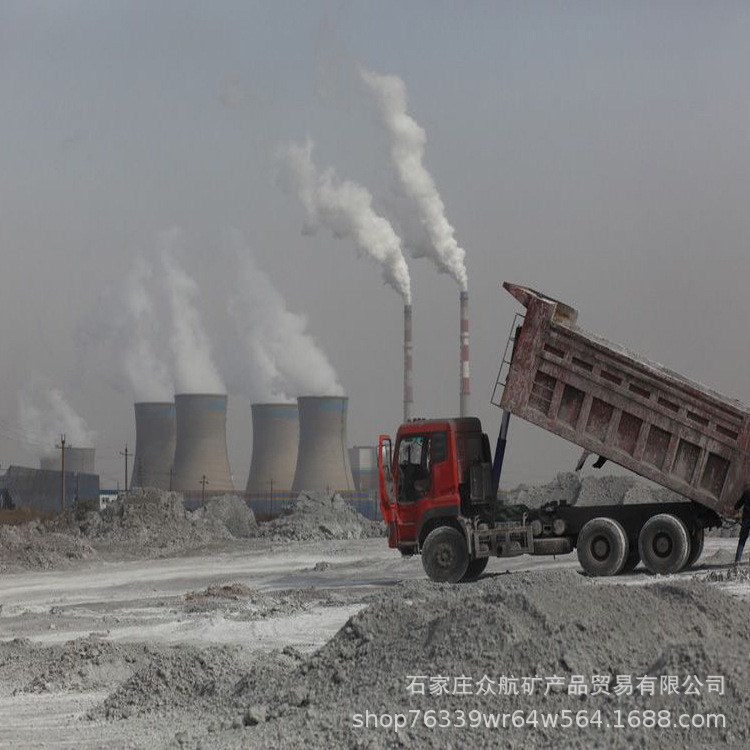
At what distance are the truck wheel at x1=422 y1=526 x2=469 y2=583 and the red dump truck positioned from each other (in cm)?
1

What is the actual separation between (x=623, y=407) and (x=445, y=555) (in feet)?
10.3

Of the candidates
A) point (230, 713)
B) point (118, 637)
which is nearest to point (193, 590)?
point (118, 637)

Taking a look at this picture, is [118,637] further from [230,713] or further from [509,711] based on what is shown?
[509,711]

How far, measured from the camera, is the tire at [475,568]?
18297 mm

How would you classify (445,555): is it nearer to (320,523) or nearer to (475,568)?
(475,568)

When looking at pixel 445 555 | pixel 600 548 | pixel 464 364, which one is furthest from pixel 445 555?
pixel 464 364

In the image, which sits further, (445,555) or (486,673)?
(445,555)

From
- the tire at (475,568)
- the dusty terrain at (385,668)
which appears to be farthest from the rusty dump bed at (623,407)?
the tire at (475,568)

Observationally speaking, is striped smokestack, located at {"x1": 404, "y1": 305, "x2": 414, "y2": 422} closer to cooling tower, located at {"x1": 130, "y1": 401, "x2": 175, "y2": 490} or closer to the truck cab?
cooling tower, located at {"x1": 130, "y1": 401, "x2": 175, "y2": 490}

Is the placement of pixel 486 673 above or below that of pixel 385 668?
above

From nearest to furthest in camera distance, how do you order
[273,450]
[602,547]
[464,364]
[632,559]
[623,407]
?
[623,407] < [602,547] < [632,559] < [464,364] < [273,450]

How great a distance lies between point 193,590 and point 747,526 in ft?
30.4

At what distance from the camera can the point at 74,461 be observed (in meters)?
79.1

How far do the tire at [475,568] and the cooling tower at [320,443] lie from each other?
40497mm
